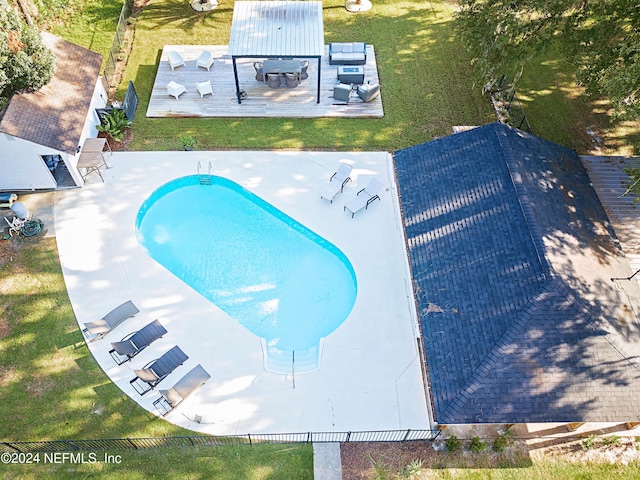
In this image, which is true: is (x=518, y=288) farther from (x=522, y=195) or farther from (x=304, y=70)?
(x=304, y=70)

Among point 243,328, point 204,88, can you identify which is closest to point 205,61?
point 204,88

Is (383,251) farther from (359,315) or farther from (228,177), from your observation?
(228,177)

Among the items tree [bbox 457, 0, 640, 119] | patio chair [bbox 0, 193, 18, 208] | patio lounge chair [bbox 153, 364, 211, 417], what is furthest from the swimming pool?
tree [bbox 457, 0, 640, 119]

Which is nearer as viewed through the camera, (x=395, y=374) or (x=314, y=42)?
(x=395, y=374)

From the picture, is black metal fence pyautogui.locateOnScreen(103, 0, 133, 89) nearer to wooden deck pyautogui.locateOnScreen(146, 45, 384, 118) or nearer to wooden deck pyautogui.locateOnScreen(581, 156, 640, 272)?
wooden deck pyautogui.locateOnScreen(146, 45, 384, 118)

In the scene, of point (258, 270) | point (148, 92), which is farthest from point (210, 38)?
point (258, 270)

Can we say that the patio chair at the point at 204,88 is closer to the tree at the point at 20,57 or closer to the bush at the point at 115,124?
the bush at the point at 115,124
